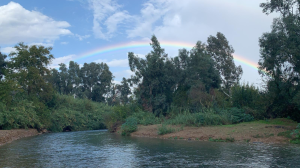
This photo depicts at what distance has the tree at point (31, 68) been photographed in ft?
152

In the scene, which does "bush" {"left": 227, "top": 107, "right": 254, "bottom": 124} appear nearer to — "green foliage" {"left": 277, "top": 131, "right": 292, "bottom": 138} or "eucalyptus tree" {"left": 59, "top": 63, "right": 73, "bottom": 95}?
"green foliage" {"left": 277, "top": 131, "right": 292, "bottom": 138}

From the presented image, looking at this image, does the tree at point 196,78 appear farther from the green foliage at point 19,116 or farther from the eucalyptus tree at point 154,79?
the green foliage at point 19,116

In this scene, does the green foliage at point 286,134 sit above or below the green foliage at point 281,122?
below

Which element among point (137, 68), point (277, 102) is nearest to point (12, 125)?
point (137, 68)

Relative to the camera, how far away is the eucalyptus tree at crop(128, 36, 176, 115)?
147 ft

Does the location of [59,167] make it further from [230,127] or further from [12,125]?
[12,125]

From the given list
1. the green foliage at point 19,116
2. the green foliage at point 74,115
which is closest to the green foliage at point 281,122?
the green foliage at point 19,116

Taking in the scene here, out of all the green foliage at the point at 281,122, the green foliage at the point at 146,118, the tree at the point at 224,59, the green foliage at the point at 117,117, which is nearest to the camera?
the green foliage at the point at 281,122

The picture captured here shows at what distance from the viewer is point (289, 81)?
25250 mm

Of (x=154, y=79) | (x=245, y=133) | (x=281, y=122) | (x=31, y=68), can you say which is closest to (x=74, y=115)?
(x=31, y=68)

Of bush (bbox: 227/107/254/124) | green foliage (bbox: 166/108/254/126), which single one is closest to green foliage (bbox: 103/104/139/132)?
green foliage (bbox: 166/108/254/126)

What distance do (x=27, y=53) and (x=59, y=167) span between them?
126 feet

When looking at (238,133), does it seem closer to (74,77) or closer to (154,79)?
(154,79)

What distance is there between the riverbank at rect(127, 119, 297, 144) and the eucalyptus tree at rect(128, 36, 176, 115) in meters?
14.5
